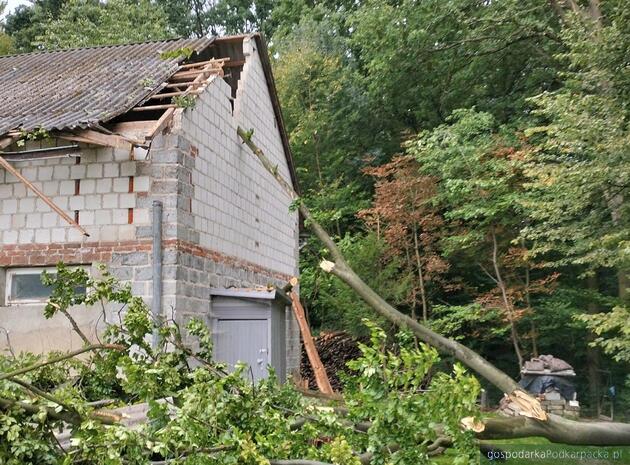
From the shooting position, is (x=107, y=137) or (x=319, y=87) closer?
(x=107, y=137)

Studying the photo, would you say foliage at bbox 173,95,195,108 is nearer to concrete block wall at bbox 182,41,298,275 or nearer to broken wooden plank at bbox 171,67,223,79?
concrete block wall at bbox 182,41,298,275

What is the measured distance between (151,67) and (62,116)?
224 centimetres

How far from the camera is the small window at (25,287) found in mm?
6961

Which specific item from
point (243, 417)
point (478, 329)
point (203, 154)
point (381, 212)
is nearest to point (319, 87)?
point (381, 212)

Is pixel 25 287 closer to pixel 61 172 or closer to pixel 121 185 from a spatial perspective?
pixel 61 172

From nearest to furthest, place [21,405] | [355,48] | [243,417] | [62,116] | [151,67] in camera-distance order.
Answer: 1. [21,405]
2. [243,417]
3. [62,116]
4. [151,67]
5. [355,48]

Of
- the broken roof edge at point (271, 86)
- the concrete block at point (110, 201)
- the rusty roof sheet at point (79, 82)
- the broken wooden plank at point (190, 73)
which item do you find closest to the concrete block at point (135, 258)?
the concrete block at point (110, 201)

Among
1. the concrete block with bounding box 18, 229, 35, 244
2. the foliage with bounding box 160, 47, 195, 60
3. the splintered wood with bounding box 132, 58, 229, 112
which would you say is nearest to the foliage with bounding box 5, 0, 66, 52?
the foliage with bounding box 160, 47, 195, 60

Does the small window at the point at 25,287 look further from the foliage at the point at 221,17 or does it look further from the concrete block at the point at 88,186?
the foliage at the point at 221,17

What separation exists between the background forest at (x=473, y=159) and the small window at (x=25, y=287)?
24.1 ft

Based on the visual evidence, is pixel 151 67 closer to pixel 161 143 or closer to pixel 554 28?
pixel 161 143

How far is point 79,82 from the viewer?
27.7 feet

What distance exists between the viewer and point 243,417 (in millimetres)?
3324

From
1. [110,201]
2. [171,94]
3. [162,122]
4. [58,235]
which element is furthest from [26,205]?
[171,94]
